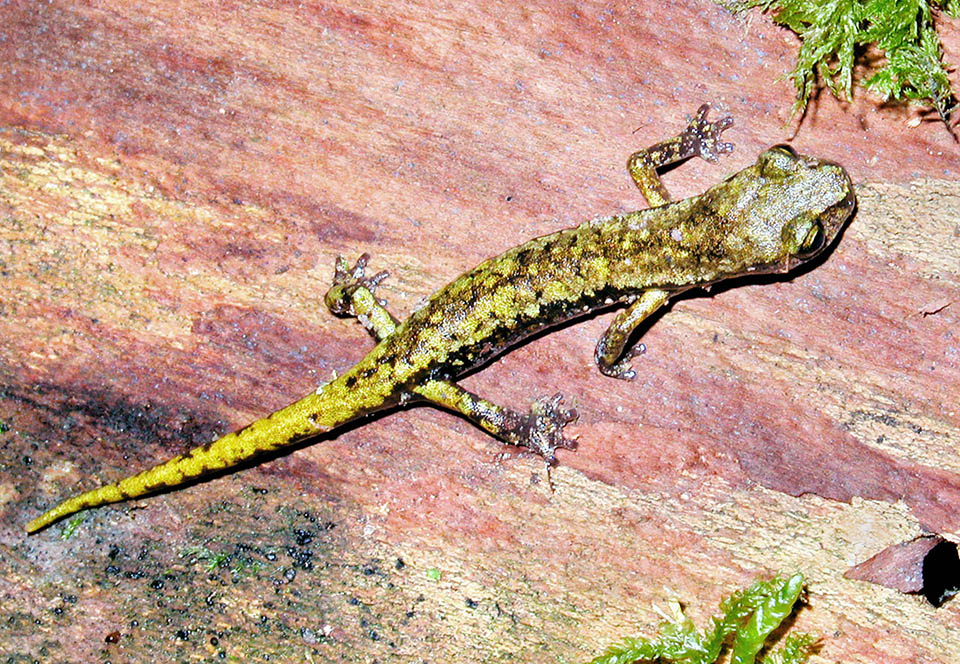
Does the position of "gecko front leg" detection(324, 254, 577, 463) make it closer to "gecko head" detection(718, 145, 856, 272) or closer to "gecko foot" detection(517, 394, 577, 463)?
"gecko foot" detection(517, 394, 577, 463)

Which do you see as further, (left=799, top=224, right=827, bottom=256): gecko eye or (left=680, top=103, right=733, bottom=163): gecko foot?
(left=680, top=103, right=733, bottom=163): gecko foot

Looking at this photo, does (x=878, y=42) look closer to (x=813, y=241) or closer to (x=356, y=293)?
(x=813, y=241)

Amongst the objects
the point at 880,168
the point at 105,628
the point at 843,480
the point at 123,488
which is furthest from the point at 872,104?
the point at 105,628

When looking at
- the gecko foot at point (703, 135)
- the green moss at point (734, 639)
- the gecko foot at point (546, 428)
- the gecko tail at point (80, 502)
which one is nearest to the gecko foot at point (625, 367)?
the gecko foot at point (546, 428)

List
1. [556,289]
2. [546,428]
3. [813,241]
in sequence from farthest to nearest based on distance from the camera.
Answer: [556,289] < [546,428] < [813,241]

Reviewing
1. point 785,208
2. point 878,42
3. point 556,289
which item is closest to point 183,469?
point 556,289

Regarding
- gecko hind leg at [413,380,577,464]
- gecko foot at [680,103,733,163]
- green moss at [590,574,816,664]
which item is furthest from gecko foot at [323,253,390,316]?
green moss at [590,574,816,664]

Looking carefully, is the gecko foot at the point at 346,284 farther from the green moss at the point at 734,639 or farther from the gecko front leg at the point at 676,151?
the green moss at the point at 734,639
